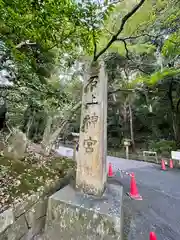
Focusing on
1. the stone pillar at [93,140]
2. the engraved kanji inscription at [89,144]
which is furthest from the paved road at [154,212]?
the engraved kanji inscription at [89,144]

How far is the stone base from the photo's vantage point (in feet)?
5.91

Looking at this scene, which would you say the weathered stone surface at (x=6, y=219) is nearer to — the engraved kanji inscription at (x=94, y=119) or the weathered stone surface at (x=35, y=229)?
the weathered stone surface at (x=35, y=229)

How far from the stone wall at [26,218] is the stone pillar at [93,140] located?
59cm

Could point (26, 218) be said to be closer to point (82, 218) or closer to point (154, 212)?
point (82, 218)

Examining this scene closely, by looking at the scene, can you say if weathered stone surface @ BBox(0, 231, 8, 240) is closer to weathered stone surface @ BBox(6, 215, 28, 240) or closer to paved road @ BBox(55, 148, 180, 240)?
weathered stone surface @ BBox(6, 215, 28, 240)

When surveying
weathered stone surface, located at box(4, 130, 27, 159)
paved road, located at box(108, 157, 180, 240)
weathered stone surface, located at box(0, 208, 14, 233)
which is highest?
weathered stone surface, located at box(4, 130, 27, 159)

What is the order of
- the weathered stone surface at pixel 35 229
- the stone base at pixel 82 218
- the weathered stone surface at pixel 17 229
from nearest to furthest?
1. the weathered stone surface at pixel 17 229
2. the stone base at pixel 82 218
3. the weathered stone surface at pixel 35 229

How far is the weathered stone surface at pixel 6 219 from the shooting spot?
1.56 metres

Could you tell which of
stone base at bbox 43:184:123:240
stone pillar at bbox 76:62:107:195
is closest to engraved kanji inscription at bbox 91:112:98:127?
stone pillar at bbox 76:62:107:195

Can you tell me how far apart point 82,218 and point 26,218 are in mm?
700

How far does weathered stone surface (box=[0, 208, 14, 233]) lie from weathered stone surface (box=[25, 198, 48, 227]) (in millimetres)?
265

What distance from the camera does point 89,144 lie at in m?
2.43

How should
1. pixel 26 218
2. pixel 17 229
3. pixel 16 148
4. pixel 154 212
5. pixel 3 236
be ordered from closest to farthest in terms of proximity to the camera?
pixel 3 236 → pixel 17 229 → pixel 26 218 → pixel 16 148 → pixel 154 212

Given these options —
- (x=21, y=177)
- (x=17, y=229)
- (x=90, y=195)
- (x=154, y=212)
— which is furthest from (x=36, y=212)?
(x=154, y=212)
